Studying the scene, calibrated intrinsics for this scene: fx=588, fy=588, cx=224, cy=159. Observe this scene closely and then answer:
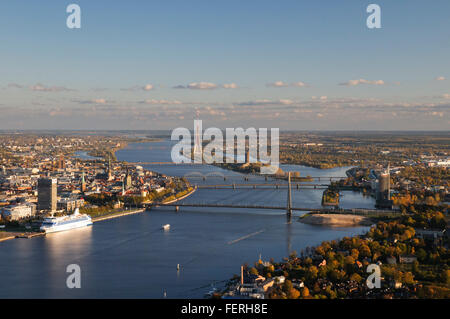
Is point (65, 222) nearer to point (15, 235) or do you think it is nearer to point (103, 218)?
point (15, 235)

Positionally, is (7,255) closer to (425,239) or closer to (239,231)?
(239,231)

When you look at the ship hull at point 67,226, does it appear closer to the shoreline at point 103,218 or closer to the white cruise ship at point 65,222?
the white cruise ship at point 65,222

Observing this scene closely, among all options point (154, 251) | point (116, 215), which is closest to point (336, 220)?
point (154, 251)

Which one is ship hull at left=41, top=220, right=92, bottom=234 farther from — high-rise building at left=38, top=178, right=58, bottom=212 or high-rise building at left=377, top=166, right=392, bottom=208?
high-rise building at left=377, top=166, right=392, bottom=208

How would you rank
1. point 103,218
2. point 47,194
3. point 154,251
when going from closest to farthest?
point 154,251, point 103,218, point 47,194
